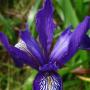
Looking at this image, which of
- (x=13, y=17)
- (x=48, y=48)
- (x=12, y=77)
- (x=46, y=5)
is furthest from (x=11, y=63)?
(x=46, y=5)

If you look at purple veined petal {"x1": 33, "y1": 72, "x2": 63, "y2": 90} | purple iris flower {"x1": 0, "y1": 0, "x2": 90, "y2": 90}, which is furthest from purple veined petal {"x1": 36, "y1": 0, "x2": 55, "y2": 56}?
purple veined petal {"x1": 33, "y1": 72, "x2": 63, "y2": 90}

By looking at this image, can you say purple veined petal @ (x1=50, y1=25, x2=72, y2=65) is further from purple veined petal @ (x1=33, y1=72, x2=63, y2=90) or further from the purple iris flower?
purple veined petal @ (x1=33, y1=72, x2=63, y2=90)

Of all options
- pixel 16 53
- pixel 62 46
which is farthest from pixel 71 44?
pixel 16 53

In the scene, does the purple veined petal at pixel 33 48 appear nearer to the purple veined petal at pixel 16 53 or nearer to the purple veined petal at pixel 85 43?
the purple veined petal at pixel 16 53

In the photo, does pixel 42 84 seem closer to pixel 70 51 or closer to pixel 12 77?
pixel 70 51

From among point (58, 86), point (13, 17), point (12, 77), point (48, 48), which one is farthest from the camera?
point (13, 17)

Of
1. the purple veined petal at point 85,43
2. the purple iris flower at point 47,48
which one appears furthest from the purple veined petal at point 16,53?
the purple veined petal at point 85,43
